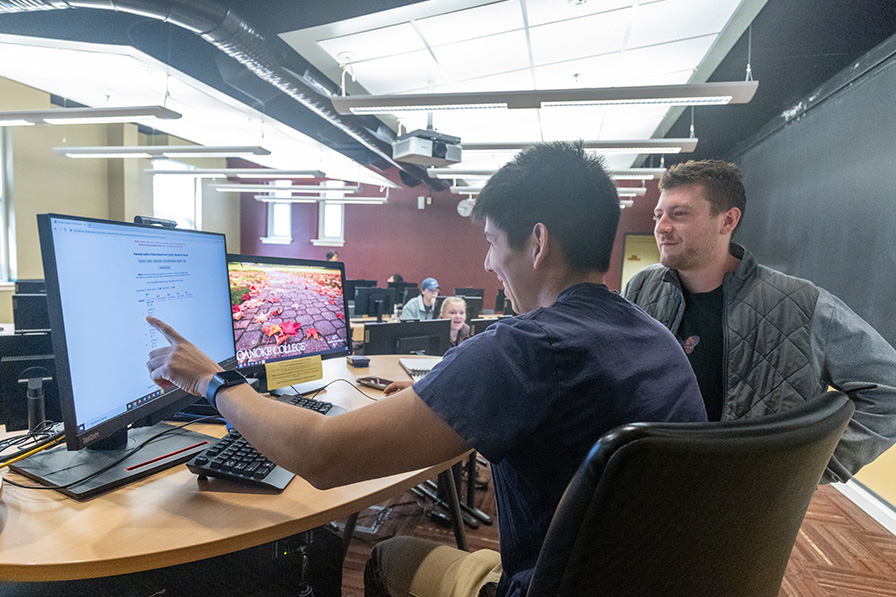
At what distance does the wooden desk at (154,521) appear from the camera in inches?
25.4

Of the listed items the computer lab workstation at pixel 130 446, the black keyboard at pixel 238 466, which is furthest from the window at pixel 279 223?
the black keyboard at pixel 238 466

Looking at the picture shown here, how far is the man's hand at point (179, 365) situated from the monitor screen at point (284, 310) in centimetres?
42

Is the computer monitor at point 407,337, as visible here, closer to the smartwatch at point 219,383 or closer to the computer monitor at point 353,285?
the smartwatch at point 219,383

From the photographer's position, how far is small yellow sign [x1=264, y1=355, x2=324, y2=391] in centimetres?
126

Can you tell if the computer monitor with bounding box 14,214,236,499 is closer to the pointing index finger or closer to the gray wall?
the pointing index finger

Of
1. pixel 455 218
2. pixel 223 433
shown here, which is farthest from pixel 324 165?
pixel 223 433

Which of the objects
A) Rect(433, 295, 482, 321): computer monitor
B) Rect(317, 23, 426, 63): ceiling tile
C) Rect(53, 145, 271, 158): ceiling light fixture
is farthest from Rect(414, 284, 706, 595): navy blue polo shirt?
Rect(53, 145, 271, 158): ceiling light fixture

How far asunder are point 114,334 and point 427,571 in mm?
813

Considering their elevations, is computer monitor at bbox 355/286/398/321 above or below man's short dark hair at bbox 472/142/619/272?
below

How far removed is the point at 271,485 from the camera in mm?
860

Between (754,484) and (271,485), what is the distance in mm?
785

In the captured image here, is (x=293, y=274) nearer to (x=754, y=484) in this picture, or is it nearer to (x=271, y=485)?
(x=271, y=485)

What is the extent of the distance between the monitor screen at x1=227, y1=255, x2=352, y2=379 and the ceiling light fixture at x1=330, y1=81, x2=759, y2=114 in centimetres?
254

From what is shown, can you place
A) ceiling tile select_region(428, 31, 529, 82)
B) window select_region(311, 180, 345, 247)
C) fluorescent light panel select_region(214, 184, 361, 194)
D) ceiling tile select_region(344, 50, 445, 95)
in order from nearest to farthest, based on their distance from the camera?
ceiling tile select_region(428, 31, 529, 82), ceiling tile select_region(344, 50, 445, 95), fluorescent light panel select_region(214, 184, 361, 194), window select_region(311, 180, 345, 247)
